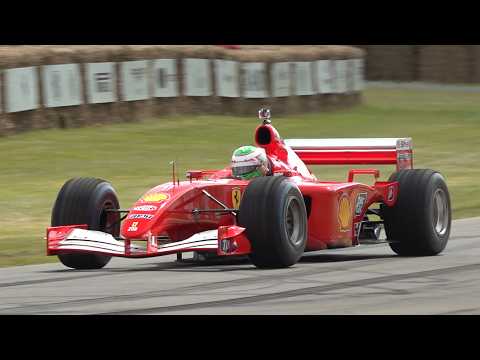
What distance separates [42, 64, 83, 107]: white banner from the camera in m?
26.6

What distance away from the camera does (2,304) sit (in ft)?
33.6

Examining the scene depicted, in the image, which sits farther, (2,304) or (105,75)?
(105,75)

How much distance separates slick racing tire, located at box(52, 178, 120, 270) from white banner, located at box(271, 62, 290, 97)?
66.6 feet

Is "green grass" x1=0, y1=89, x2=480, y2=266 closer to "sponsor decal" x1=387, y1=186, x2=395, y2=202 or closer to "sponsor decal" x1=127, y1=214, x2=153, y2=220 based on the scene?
"sponsor decal" x1=127, y1=214, x2=153, y2=220

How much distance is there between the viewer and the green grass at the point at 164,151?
61.5 feet

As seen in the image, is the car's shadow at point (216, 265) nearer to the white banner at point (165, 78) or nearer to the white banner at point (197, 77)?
the white banner at point (165, 78)

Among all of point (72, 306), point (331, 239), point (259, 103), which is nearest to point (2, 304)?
point (72, 306)

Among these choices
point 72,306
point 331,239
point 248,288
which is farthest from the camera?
point 331,239

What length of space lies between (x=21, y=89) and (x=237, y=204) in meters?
14.1

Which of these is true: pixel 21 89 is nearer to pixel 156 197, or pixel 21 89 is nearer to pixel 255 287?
pixel 156 197

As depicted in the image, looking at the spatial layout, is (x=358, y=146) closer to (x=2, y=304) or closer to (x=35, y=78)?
(x=2, y=304)

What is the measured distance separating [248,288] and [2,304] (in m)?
2.01

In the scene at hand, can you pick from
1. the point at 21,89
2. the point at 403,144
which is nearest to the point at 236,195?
the point at 403,144

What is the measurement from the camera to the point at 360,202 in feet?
44.8
